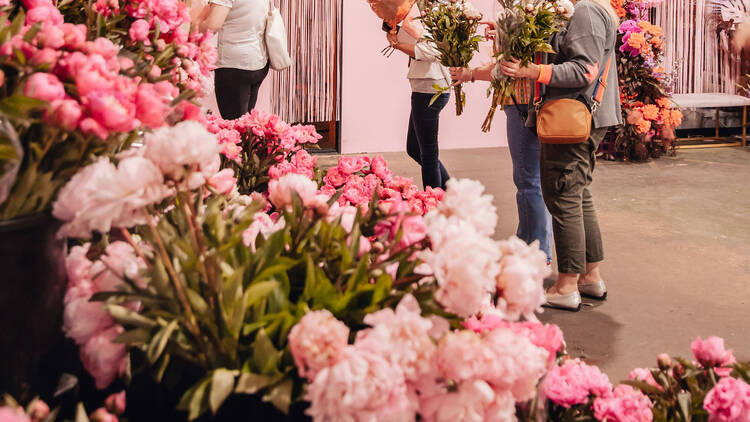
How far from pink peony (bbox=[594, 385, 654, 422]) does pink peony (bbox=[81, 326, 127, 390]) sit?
78 cm

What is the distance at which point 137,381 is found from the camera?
2.85ft

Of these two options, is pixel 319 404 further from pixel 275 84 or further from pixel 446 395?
pixel 275 84

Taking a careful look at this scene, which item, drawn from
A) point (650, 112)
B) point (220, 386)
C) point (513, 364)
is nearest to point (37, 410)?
point (220, 386)

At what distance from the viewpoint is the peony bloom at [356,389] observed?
0.72m

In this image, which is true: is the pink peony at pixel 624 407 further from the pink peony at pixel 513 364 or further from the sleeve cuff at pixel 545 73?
the sleeve cuff at pixel 545 73

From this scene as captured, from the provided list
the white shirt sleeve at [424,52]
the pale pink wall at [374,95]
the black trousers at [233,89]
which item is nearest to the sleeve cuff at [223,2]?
the black trousers at [233,89]

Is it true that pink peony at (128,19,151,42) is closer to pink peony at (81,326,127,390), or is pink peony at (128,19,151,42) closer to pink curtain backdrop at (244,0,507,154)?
pink peony at (81,326,127,390)

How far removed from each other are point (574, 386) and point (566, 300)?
217 cm

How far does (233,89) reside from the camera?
3990 mm

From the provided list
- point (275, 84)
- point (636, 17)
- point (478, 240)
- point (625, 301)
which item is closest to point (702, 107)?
point (636, 17)

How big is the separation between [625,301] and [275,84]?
467 centimetres

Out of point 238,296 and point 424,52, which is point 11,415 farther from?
point 424,52

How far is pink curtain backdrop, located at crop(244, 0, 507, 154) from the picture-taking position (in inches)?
298

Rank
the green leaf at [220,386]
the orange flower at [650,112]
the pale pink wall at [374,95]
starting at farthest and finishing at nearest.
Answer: the pale pink wall at [374,95]
the orange flower at [650,112]
the green leaf at [220,386]
